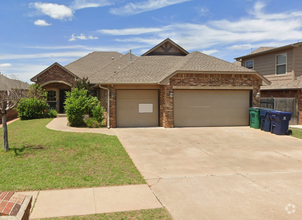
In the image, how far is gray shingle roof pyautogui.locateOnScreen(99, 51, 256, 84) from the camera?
51.8 ft

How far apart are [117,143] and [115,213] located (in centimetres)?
604

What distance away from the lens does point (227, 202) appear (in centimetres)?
520

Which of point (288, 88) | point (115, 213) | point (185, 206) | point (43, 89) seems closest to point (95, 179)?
point (115, 213)

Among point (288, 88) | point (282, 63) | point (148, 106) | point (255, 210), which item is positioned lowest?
point (255, 210)

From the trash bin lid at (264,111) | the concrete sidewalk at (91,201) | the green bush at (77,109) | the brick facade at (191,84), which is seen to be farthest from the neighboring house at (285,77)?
the concrete sidewalk at (91,201)

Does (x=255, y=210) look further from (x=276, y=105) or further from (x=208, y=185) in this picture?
(x=276, y=105)

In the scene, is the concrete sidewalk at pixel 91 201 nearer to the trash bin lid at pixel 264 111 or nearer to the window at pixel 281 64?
the trash bin lid at pixel 264 111

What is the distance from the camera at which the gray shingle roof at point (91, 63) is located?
2612 cm

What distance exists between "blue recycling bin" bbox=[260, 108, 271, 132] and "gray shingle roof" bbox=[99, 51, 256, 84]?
2.89 meters

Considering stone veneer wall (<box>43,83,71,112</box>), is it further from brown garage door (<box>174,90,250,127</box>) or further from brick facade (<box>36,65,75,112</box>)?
brown garage door (<box>174,90,250,127</box>)

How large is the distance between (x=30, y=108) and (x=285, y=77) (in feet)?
63.6

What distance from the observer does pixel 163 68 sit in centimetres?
1831

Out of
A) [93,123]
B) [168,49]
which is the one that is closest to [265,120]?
[93,123]

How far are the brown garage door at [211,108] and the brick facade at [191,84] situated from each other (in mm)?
463
